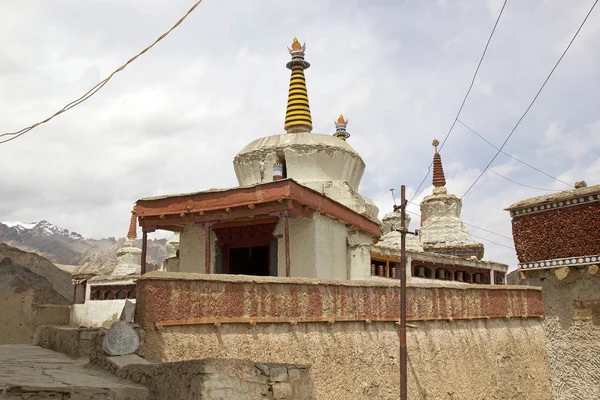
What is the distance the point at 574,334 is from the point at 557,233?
223cm

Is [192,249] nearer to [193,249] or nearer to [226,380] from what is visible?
[193,249]

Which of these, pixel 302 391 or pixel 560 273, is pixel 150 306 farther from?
pixel 560 273

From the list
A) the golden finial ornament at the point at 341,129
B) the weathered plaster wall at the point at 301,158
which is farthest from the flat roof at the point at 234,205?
the golden finial ornament at the point at 341,129

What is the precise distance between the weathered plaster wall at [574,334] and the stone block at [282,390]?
26.7 ft

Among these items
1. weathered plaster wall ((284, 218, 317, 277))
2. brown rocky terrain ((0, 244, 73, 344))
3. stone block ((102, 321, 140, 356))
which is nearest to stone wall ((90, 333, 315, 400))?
stone block ((102, 321, 140, 356))

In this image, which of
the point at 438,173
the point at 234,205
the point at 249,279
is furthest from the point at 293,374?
the point at 438,173

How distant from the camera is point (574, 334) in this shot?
1216 centimetres

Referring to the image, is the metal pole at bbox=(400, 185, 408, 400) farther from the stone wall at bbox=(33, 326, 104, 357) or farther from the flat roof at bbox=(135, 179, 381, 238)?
the stone wall at bbox=(33, 326, 104, 357)

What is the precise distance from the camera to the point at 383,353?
13.7 metres

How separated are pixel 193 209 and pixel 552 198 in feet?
30.9

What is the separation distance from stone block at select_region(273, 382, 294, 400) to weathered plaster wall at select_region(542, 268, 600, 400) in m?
8.15

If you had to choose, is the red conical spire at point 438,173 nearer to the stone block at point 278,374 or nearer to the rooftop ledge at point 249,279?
the rooftop ledge at point 249,279

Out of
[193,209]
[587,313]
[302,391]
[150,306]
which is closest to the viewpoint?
[302,391]

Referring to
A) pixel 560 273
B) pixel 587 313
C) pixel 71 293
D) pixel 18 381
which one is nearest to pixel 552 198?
pixel 560 273
